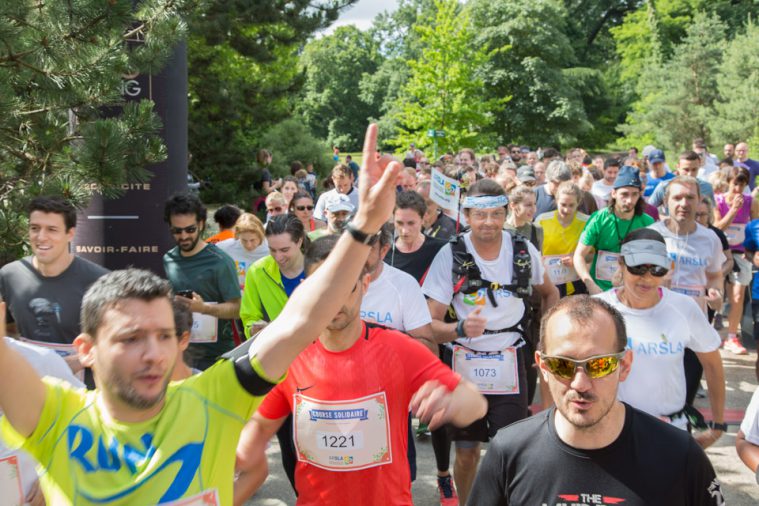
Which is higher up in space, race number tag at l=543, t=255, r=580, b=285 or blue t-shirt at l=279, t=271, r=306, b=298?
blue t-shirt at l=279, t=271, r=306, b=298

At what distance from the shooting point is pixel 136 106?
514cm

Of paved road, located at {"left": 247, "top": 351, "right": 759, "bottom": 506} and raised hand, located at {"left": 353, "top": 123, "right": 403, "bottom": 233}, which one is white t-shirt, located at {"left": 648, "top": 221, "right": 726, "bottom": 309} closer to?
paved road, located at {"left": 247, "top": 351, "right": 759, "bottom": 506}

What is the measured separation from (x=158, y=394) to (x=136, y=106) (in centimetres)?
323

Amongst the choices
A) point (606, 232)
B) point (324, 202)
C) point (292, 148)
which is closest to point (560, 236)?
point (606, 232)

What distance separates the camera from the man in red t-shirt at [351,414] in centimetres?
327

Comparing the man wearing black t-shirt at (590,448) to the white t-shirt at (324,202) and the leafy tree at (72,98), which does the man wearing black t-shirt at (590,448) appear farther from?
the white t-shirt at (324,202)

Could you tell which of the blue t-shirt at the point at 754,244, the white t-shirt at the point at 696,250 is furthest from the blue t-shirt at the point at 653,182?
the white t-shirt at the point at 696,250

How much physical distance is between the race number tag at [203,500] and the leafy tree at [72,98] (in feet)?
9.54

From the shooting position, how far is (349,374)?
130 inches

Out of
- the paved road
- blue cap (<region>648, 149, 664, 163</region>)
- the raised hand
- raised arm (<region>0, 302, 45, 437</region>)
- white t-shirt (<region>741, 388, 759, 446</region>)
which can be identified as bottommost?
the paved road

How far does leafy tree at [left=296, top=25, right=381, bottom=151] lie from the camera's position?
80.8 metres

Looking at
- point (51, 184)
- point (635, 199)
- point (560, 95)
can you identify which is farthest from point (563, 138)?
point (51, 184)

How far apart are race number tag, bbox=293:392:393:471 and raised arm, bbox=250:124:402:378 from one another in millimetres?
889

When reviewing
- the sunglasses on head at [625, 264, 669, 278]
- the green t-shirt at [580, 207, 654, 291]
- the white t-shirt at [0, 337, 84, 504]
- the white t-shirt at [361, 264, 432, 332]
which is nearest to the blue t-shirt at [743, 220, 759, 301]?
the green t-shirt at [580, 207, 654, 291]
